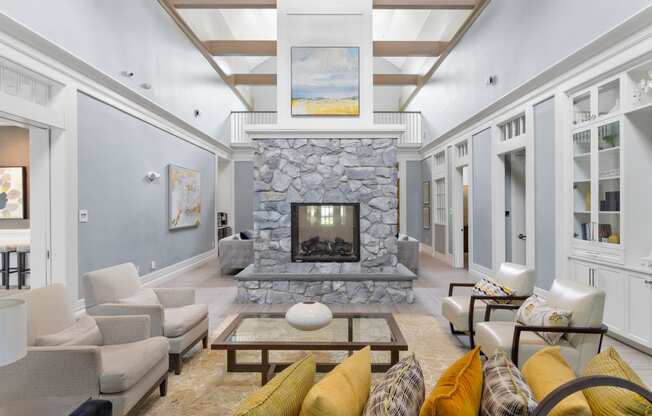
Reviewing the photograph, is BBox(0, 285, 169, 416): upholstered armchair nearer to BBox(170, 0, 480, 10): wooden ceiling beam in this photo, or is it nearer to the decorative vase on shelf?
the decorative vase on shelf

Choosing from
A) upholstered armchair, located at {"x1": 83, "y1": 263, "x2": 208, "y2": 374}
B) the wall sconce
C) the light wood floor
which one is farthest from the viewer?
the wall sconce

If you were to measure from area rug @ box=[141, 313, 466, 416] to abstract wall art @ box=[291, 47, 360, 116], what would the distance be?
3.22m

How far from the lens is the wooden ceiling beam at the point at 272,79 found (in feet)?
33.3

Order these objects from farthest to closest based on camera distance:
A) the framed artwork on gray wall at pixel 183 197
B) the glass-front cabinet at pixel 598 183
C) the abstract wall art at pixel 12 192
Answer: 1. the framed artwork on gray wall at pixel 183 197
2. the abstract wall art at pixel 12 192
3. the glass-front cabinet at pixel 598 183

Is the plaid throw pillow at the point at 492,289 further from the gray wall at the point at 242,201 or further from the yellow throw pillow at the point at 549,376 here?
the gray wall at the point at 242,201

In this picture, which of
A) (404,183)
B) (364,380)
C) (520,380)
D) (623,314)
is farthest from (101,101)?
(404,183)

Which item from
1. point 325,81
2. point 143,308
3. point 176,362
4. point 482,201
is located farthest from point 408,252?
point 143,308

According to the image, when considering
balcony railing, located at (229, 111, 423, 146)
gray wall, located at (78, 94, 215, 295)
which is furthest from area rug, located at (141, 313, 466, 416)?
balcony railing, located at (229, 111, 423, 146)

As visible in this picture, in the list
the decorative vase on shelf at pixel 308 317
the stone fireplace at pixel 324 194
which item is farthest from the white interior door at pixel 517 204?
the decorative vase on shelf at pixel 308 317

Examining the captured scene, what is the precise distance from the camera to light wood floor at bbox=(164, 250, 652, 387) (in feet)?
10.6

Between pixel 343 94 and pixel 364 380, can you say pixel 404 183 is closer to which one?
pixel 343 94

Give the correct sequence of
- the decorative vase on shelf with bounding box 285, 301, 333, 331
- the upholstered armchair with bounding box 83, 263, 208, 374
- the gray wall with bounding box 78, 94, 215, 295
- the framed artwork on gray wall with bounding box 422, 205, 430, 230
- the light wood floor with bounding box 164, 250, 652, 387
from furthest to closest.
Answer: the framed artwork on gray wall with bounding box 422, 205, 430, 230 < the gray wall with bounding box 78, 94, 215, 295 < the light wood floor with bounding box 164, 250, 652, 387 < the upholstered armchair with bounding box 83, 263, 208, 374 < the decorative vase on shelf with bounding box 285, 301, 333, 331

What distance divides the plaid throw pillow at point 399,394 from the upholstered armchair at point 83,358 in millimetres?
1569

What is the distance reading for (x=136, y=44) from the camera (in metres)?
5.38
